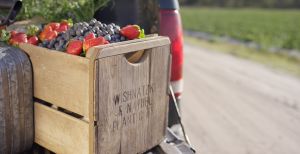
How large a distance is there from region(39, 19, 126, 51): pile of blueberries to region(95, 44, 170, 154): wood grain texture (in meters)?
0.17

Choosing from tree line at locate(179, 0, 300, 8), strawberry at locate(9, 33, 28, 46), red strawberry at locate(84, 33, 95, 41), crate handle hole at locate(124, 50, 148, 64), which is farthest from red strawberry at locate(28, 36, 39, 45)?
tree line at locate(179, 0, 300, 8)

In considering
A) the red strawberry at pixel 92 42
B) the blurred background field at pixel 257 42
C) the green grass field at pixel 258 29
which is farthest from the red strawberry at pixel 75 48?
the green grass field at pixel 258 29

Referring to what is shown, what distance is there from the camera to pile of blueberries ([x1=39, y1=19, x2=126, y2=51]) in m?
2.01

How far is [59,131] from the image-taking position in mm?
1964

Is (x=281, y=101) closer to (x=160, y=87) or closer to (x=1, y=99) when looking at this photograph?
(x=160, y=87)

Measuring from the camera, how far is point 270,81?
879 centimetres

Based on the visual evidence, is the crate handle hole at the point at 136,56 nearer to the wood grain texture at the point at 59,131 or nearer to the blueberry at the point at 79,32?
the blueberry at the point at 79,32

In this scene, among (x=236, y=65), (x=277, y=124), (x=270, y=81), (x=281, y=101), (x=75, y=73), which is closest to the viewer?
(x=75, y=73)

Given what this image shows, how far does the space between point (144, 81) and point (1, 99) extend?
634mm

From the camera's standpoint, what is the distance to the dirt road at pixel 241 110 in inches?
191

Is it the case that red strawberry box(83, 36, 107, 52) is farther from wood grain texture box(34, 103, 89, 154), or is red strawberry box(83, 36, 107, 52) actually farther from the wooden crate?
wood grain texture box(34, 103, 89, 154)

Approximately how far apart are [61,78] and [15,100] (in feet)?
0.75

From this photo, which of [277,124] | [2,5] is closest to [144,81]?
[2,5]

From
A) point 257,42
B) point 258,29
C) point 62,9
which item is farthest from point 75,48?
point 258,29
